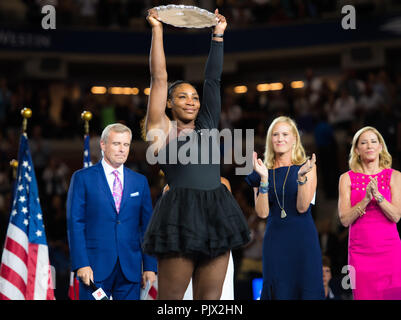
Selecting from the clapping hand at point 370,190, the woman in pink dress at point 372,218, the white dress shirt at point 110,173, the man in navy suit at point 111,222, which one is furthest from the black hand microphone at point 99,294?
the clapping hand at point 370,190

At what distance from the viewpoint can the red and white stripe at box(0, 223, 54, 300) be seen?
5.00 meters

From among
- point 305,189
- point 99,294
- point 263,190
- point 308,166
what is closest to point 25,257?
point 99,294

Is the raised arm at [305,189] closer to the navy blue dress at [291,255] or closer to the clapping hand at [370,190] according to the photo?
the navy blue dress at [291,255]

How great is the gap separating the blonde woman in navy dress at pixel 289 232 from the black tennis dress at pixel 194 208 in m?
0.84

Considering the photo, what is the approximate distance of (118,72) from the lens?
16.7m

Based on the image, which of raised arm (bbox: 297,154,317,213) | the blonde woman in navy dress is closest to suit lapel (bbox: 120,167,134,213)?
the blonde woman in navy dress

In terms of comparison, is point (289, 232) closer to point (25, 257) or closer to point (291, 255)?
Result: point (291, 255)

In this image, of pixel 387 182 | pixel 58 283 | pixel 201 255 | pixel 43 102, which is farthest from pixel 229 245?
pixel 43 102

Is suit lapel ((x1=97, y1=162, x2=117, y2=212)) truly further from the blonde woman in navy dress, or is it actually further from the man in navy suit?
the blonde woman in navy dress

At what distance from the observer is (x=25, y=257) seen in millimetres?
5062

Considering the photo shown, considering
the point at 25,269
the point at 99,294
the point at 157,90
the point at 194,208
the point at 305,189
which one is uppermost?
the point at 157,90

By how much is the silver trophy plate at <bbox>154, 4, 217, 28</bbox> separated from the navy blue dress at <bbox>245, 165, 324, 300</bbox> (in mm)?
1294

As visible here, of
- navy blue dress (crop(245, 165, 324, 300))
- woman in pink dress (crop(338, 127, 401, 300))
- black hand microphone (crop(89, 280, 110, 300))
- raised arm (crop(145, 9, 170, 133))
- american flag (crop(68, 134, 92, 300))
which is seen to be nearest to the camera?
raised arm (crop(145, 9, 170, 133))

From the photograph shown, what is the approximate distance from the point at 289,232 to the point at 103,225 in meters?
1.09
